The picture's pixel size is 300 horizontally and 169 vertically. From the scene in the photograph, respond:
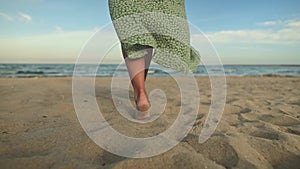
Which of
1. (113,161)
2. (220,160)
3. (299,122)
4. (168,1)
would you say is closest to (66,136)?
(113,161)

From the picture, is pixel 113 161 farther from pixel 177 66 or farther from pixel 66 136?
pixel 177 66

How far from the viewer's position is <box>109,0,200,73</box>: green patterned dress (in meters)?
1.66

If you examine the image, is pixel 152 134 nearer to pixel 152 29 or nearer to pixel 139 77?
pixel 139 77

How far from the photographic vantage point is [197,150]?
3.87ft

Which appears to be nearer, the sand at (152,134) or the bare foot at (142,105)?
the sand at (152,134)

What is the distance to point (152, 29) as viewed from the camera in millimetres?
1674

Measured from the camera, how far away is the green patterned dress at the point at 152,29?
1.66 metres

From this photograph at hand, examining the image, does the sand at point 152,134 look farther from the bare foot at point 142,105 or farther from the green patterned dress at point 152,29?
the green patterned dress at point 152,29

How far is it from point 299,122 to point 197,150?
101 cm

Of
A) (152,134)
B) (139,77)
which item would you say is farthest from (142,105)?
(152,134)

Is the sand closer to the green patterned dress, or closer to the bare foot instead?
the bare foot

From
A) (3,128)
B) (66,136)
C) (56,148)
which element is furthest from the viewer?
(3,128)

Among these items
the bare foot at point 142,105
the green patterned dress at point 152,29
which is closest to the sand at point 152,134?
the bare foot at point 142,105

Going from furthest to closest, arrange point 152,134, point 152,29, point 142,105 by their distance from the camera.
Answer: point 142,105
point 152,29
point 152,134
